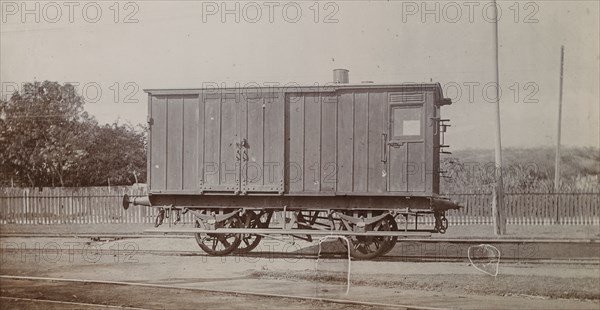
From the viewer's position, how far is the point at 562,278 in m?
8.66

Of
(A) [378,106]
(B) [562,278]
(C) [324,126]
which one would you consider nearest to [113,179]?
(C) [324,126]

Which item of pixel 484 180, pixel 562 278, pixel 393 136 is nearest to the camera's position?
pixel 562 278

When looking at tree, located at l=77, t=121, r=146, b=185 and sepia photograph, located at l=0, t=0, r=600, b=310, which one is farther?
tree, located at l=77, t=121, r=146, b=185

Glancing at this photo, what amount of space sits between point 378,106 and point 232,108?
8.98 feet

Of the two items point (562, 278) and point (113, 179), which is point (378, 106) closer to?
point (562, 278)

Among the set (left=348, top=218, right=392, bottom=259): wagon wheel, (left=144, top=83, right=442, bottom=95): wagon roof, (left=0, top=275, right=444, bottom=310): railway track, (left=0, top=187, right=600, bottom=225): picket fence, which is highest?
(left=144, top=83, right=442, bottom=95): wagon roof

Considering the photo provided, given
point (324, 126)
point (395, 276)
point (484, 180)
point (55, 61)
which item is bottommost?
point (395, 276)

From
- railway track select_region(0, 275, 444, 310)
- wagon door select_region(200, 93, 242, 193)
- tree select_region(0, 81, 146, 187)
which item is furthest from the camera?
tree select_region(0, 81, 146, 187)

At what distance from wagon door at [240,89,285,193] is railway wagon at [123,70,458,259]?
19 mm

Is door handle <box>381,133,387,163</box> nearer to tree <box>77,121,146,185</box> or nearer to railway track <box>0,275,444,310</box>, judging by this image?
railway track <box>0,275,444,310</box>

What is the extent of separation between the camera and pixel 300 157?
10.6 m

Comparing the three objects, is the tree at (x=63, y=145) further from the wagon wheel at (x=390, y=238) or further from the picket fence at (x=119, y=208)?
the wagon wheel at (x=390, y=238)

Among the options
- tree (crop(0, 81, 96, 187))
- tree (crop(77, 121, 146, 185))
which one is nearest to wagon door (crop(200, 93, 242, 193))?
tree (crop(77, 121, 146, 185))

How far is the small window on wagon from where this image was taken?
10.2 m
